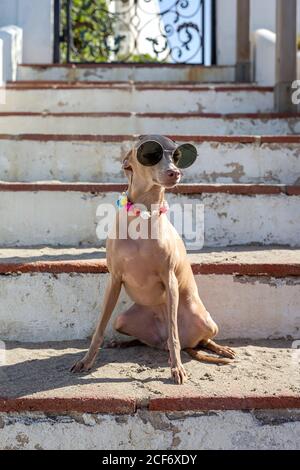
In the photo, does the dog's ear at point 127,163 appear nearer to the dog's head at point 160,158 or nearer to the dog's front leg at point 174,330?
the dog's head at point 160,158

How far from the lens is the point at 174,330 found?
1.97 m

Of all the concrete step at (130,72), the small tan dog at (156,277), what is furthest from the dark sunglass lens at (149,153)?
the concrete step at (130,72)

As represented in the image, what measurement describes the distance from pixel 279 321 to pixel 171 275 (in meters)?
0.65

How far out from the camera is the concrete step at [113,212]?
9.50ft

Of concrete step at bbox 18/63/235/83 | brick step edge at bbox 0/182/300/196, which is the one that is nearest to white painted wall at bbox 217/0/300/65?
concrete step at bbox 18/63/235/83

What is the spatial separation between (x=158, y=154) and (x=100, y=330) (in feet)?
1.98

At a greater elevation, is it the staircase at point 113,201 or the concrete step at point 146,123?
the concrete step at point 146,123

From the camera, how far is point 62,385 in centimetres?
189

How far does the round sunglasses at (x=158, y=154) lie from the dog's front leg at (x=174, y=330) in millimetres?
367

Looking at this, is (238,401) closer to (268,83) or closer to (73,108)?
(73,108)

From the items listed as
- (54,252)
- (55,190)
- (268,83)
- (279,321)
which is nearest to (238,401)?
(279,321)

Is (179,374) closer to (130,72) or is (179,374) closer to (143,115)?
(143,115)

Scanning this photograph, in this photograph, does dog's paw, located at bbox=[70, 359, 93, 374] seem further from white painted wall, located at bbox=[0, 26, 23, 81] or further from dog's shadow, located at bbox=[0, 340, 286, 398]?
white painted wall, located at bbox=[0, 26, 23, 81]

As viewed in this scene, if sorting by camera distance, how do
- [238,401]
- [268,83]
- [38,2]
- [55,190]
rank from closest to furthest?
[238,401] → [55,190] → [268,83] → [38,2]
